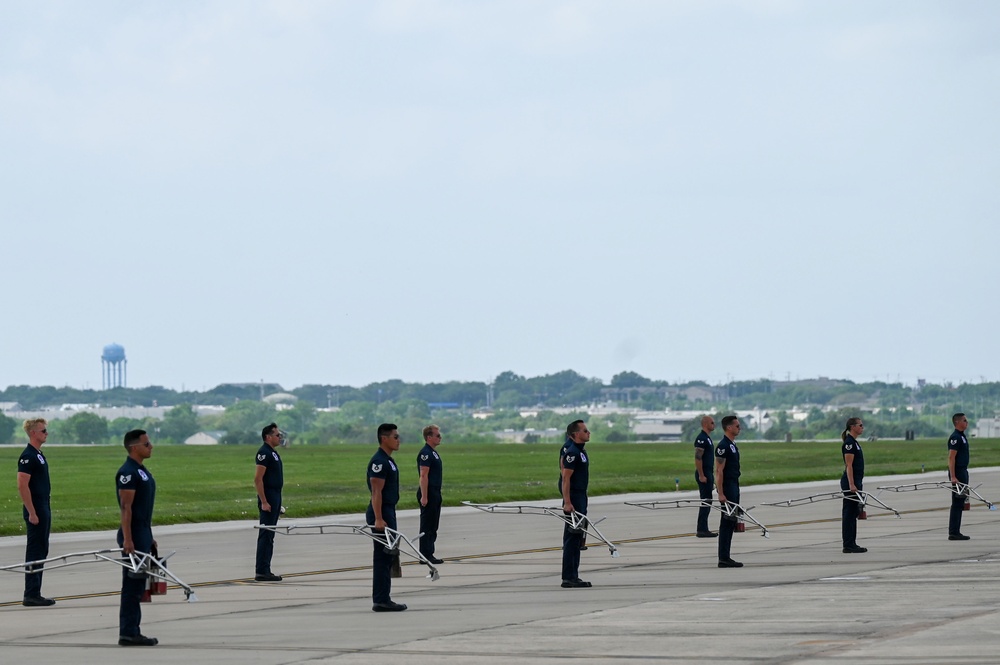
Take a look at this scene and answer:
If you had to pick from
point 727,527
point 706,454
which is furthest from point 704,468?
point 727,527

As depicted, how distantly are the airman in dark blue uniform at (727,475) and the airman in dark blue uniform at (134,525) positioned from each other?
389 inches

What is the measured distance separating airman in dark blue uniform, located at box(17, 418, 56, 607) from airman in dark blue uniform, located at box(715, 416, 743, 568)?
31.9ft

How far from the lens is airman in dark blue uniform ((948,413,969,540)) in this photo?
87.3 feet

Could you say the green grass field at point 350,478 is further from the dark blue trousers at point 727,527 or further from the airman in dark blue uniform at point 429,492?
the dark blue trousers at point 727,527

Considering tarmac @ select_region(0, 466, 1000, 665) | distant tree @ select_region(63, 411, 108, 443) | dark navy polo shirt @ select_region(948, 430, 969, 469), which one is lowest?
distant tree @ select_region(63, 411, 108, 443)

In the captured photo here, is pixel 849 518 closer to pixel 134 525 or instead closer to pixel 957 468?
pixel 957 468

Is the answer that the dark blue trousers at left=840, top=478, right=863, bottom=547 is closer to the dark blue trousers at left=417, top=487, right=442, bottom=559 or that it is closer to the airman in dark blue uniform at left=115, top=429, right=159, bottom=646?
the dark blue trousers at left=417, top=487, right=442, bottom=559

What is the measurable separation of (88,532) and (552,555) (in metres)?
12.2

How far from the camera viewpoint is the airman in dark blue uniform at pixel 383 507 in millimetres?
17406

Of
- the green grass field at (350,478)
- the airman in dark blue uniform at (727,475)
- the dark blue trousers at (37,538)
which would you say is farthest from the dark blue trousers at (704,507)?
the dark blue trousers at (37,538)

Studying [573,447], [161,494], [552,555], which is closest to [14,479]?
[161,494]

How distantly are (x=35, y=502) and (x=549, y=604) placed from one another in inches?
264

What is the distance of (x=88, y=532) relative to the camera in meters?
32.5

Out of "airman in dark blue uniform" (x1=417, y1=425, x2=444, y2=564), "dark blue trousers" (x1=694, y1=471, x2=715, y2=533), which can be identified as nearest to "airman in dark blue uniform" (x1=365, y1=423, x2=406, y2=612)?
"airman in dark blue uniform" (x1=417, y1=425, x2=444, y2=564)
